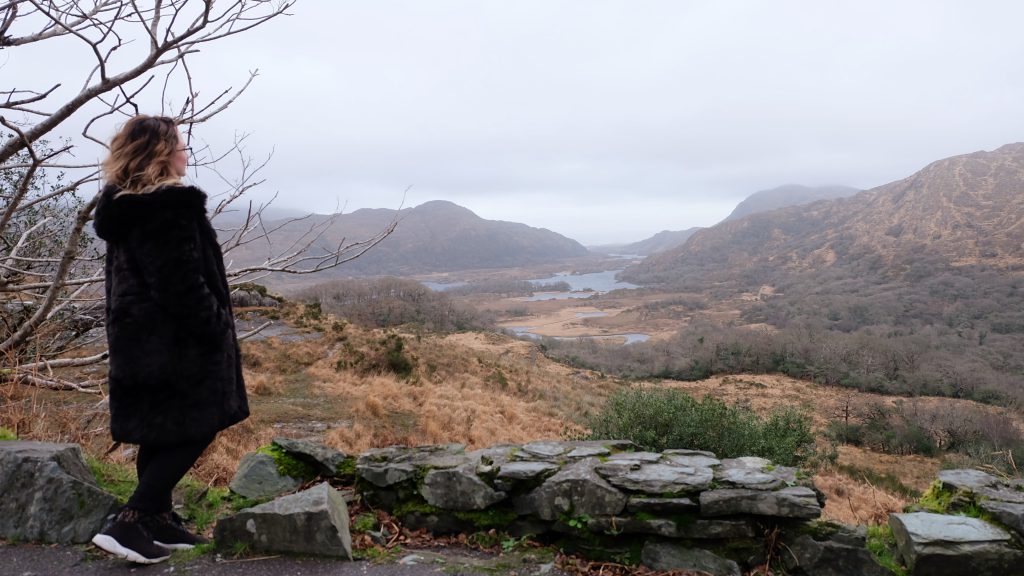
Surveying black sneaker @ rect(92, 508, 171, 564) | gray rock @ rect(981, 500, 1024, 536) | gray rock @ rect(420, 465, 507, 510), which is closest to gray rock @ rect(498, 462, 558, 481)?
gray rock @ rect(420, 465, 507, 510)

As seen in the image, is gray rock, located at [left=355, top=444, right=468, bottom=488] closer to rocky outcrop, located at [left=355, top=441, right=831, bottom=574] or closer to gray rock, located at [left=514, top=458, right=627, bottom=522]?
rocky outcrop, located at [left=355, top=441, right=831, bottom=574]

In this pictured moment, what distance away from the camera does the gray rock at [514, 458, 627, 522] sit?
3.12 meters

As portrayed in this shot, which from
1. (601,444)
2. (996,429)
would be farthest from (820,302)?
(601,444)

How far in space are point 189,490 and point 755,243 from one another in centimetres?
16465

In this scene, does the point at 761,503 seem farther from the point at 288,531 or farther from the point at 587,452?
the point at 288,531

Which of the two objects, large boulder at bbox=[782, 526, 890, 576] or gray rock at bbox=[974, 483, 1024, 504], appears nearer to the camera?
large boulder at bbox=[782, 526, 890, 576]

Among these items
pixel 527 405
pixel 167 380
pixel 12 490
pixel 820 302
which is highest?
pixel 167 380

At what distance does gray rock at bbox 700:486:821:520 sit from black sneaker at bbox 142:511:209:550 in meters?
2.77

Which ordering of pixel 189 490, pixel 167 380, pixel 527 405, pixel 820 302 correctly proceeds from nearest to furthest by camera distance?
pixel 167 380 < pixel 189 490 < pixel 527 405 < pixel 820 302

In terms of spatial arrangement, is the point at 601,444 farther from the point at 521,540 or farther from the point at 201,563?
the point at 201,563

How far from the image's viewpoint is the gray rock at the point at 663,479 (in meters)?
3.11

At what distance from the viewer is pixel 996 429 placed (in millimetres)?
19219

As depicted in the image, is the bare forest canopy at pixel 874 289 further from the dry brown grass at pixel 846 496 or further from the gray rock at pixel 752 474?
the gray rock at pixel 752 474

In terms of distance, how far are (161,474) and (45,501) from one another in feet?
3.21
